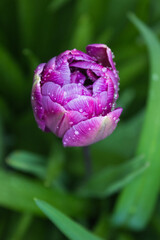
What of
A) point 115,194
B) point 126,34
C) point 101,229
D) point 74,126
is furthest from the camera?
point 126,34

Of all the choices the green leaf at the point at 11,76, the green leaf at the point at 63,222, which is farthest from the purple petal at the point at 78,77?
the green leaf at the point at 11,76

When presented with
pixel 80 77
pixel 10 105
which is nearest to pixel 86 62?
pixel 80 77

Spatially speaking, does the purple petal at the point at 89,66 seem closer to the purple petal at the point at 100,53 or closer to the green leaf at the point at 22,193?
the purple petal at the point at 100,53

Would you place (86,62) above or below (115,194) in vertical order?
above

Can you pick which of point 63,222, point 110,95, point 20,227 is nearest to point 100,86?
point 110,95

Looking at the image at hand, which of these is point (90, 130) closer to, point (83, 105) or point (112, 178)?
point (83, 105)

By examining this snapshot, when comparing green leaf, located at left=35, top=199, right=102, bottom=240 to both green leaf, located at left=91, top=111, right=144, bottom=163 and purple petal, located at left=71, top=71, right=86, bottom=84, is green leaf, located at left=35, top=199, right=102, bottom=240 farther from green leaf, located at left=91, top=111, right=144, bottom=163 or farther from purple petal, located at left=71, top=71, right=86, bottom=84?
green leaf, located at left=91, top=111, right=144, bottom=163

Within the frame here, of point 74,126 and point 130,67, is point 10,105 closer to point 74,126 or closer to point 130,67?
point 130,67
